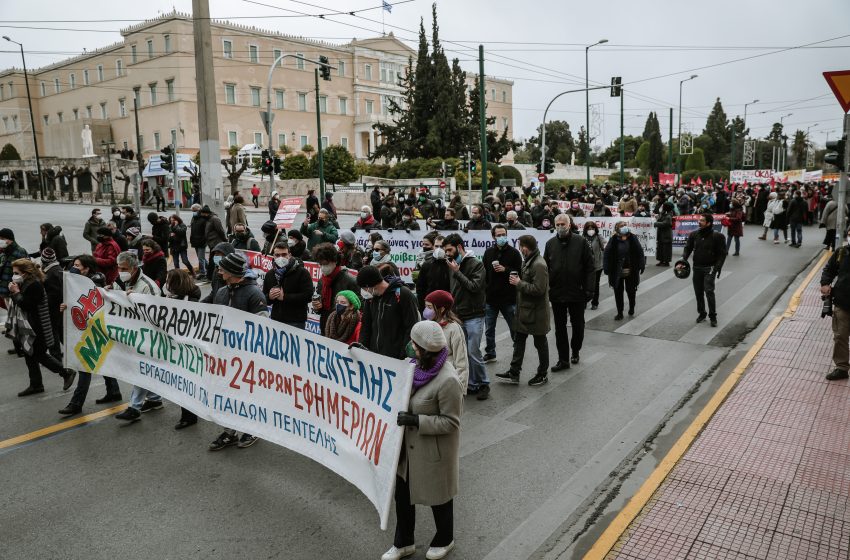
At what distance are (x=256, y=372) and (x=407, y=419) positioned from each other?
7.01ft

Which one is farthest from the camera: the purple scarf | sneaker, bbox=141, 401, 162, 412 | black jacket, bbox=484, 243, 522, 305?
black jacket, bbox=484, 243, 522, 305

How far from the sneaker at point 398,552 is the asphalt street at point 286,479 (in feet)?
0.55

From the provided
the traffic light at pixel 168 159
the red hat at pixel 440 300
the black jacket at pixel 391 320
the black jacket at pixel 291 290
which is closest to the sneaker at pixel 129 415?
the black jacket at pixel 291 290

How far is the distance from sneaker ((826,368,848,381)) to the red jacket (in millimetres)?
10456

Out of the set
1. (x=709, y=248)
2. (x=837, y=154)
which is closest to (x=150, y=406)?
(x=709, y=248)

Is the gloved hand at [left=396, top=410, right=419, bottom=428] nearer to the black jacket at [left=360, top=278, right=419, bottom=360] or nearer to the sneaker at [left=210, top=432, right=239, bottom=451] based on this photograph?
the black jacket at [left=360, top=278, right=419, bottom=360]

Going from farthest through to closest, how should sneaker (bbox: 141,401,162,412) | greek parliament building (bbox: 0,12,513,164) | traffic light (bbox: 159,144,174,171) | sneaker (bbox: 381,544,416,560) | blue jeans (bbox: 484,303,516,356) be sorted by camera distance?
1. greek parliament building (bbox: 0,12,513,164)
2. traffic light (bbox: 159,144,174,171)
3. blue jeans (bbox: 484,303,516,356)
4. sneaker (bbox: 141,401,162,412)
5. sneaker (bbox: 381,544,416,560)

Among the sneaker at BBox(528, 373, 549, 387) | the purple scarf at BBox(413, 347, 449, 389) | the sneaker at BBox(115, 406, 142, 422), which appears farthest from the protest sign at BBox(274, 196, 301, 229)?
the purple scarf at BBox(413, 347, 449, 389)

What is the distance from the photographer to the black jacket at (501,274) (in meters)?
8.07

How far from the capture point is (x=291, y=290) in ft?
23.2

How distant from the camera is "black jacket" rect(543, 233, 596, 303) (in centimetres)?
837

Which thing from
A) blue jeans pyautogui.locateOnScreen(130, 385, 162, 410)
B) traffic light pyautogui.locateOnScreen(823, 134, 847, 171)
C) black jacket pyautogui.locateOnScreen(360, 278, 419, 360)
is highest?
traffic light pyautogui.locateOnScreen(823, 134, 847, 171)

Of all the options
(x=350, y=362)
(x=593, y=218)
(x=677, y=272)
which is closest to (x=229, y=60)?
(x=593, y=218)

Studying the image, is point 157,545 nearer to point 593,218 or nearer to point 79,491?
point 79,491
